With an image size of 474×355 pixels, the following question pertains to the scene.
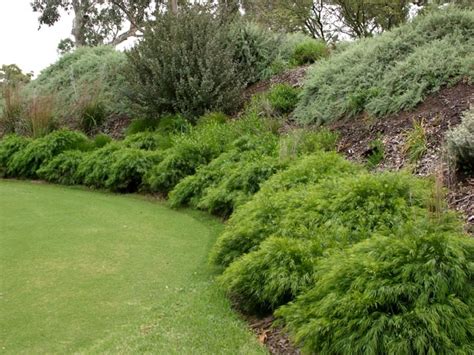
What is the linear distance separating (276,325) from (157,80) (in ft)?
24.4

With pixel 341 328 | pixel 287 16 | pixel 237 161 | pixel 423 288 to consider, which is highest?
pixel 287 16

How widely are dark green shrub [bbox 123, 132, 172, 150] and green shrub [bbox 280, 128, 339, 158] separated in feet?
9.10

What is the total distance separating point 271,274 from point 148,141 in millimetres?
6291

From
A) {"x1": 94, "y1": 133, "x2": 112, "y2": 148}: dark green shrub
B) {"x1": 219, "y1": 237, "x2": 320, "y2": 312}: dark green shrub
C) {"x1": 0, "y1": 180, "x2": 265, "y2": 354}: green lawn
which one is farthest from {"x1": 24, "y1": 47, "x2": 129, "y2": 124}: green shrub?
{"x1": 219, "y1": 237, "x2": 320, "y2": 312}: dark green shrub

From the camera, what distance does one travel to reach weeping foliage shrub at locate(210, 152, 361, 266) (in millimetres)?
4820

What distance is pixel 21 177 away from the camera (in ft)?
33.8

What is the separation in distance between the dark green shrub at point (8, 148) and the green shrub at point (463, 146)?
807 cm

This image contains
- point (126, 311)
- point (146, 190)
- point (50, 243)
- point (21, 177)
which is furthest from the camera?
point (21, 177)

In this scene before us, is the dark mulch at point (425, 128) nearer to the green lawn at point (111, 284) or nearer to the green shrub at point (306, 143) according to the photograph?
the green shrub at point (306, 143)

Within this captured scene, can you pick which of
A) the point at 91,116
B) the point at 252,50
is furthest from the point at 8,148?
the point at 252,50

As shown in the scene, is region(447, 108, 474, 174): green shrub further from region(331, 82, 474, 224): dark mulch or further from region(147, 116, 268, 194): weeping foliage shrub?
region(147, 116, 268, 194): weeping foliage shrub

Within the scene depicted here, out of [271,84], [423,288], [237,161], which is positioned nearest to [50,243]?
[237,161]

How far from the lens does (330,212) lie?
180 inches

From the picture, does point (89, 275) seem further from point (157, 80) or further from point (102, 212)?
point (157, 80)
